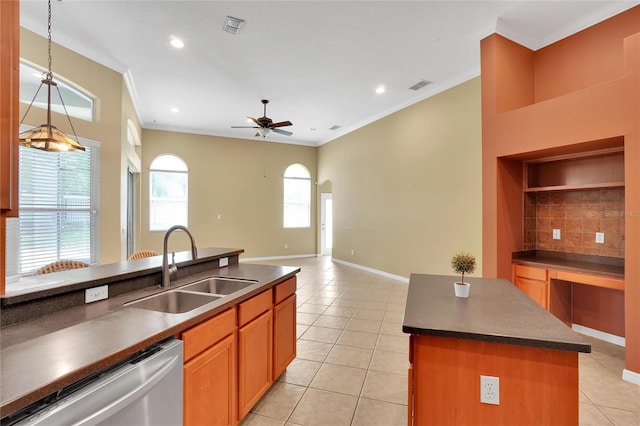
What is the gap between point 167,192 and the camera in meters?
7.61

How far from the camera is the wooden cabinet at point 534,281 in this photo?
10.4 ft

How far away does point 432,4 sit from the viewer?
3.03 meters

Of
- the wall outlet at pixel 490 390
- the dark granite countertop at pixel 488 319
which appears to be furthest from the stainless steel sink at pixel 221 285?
the wall outlet at pixel 490 390

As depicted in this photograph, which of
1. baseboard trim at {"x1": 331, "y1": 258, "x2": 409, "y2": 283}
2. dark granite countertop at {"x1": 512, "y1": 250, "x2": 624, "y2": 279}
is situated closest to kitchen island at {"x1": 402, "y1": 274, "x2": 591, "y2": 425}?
dark granite countertop at {"x1": 512, "y1": 250, "x2": 624, "y2": 279}

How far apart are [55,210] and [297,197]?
241 inches

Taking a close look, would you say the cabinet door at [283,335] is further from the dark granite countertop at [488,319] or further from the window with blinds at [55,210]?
the window with blinds at [55,210]

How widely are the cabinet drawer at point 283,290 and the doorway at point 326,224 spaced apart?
664 cm

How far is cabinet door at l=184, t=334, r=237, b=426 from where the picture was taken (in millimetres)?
1427

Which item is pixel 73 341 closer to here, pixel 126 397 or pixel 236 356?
pixel 126 397

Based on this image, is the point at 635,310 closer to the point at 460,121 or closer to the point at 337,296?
the point at 460,121

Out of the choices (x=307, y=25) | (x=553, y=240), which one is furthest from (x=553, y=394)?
(x=307, y=25)

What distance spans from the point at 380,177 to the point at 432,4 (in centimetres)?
373

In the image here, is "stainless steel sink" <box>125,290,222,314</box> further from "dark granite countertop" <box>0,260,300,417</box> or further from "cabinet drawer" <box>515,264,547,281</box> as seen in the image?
"cabinet drawer" <box>515,264,547,281</box>

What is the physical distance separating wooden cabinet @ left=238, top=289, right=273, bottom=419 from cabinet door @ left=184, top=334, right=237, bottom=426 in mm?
87
